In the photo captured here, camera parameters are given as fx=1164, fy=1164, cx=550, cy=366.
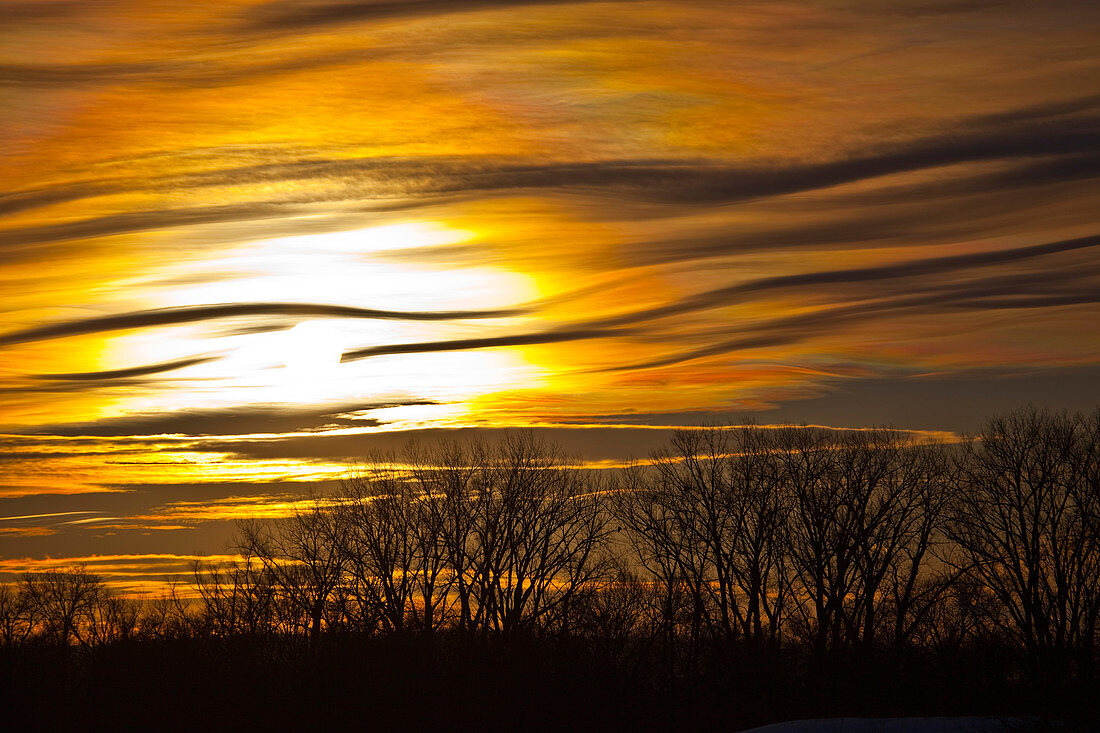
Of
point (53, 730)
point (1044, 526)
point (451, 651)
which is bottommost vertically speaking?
point (53, 730)

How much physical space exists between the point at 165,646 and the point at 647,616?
102 ft

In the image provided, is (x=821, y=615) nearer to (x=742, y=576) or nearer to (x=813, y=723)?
(x=742, y=576)

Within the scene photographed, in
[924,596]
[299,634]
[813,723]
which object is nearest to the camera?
[813,723]

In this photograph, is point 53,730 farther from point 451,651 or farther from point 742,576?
point 742,576

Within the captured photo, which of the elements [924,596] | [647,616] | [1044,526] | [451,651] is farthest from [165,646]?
[1044,526]

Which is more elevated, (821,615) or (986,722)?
(821,615)

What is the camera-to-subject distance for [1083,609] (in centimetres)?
6881

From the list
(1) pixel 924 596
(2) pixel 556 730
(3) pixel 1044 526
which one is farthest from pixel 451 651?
(3) pixel 1044 526

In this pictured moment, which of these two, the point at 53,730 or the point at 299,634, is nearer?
the point at 53,730

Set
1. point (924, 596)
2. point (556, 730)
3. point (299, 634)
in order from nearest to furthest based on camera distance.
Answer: point (556, 730) < point (924, 596) < point (299, 634)

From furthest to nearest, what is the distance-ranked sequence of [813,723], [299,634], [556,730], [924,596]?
[299,634] < [924,596] < [556,730] < [813,723]

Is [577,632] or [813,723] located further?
[577,632]

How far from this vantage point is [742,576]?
78375mm

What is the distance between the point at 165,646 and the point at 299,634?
8672mm
